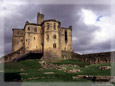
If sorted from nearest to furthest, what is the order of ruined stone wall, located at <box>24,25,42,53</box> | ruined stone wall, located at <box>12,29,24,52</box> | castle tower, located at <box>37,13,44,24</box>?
ruined stone wall, located at <box>24,25,42,53</box> < castle tower, located at <box>37,13,44,24</box> < ruined stone wall, located at <box>12,29,24,52</box>

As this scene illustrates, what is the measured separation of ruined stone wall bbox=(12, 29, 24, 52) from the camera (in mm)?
60194

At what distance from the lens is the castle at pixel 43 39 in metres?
50.5

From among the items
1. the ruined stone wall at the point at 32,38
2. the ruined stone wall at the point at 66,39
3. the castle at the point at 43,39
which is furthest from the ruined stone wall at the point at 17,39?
the ruined stone wall at the point at 66,39

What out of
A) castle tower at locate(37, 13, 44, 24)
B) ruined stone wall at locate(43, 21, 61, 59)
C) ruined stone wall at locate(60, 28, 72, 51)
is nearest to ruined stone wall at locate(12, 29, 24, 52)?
castle tower at locate(37, 13, 44, 24)

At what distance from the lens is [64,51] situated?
57.3 metres

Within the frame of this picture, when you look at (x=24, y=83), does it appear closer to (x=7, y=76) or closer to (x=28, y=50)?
(x=7, y=76)

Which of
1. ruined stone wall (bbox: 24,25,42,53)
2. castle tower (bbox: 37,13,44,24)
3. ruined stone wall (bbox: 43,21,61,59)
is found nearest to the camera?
ruined stone wall (bbox: 43,21,61,59)

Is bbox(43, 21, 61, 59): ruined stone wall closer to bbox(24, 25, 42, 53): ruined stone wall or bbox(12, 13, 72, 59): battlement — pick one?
bbox(12, 13, 72, 59): battlement

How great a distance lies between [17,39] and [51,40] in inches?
677

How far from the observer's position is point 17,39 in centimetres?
6066

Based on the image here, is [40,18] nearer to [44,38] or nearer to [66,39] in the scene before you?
[44,38]

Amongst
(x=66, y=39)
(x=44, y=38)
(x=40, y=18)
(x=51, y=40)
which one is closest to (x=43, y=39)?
(x=44, y=38)

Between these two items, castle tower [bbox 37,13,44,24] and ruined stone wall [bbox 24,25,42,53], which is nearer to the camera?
ruined stone wall [bbox 24,25,42,53]

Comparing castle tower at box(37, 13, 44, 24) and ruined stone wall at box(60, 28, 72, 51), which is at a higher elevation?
castle tower at box(37, 13, 44, 24)
